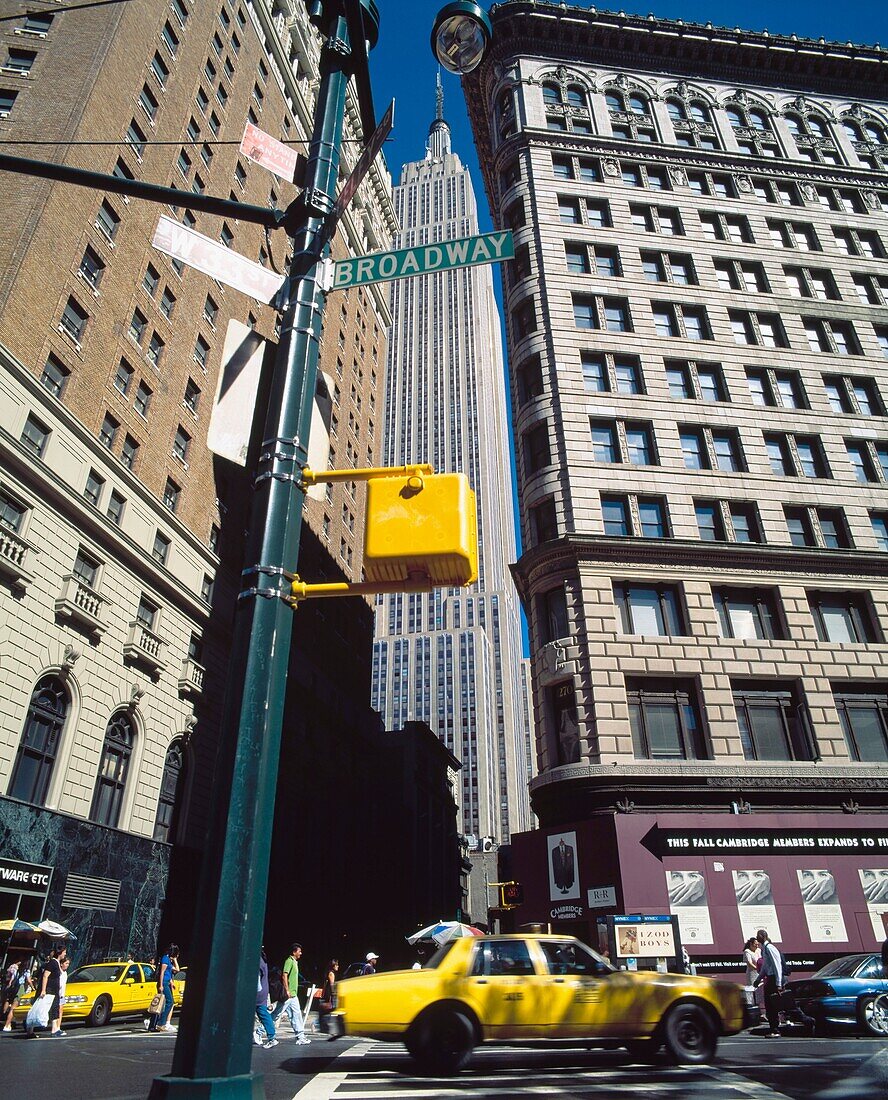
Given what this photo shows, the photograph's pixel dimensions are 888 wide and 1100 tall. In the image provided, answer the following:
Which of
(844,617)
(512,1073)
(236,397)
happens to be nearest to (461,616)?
(844,617)

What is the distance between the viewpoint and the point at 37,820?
23453mm

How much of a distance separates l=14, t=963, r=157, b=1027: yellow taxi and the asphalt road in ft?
23.7

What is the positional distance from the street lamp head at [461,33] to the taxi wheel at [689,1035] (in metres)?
11.2

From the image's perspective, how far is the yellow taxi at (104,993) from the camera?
1933 cm

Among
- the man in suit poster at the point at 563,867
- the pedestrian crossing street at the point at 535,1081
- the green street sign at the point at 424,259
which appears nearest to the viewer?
the green street sign at the point at 424,259

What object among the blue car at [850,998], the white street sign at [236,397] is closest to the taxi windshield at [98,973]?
the blue car at [850,998]

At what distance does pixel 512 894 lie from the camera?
2455cm

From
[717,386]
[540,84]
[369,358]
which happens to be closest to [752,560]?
[717,386]

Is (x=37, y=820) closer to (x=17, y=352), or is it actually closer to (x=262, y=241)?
(x=17, y=352)

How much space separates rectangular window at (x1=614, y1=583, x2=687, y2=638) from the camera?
26.2 meters

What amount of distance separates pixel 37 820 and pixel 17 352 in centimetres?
1543

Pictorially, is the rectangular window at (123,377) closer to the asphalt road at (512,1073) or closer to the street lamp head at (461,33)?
the asphalt road at (512,1073)

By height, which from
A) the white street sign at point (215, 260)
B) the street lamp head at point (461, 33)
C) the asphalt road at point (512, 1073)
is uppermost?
the street lamp head at point (461, 33)

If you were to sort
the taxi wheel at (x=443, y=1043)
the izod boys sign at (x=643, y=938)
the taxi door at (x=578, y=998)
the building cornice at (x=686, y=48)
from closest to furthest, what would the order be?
the taxi wheel at (x=443, y=1043) < the taxi door at (x=578, y=998) < the izod boys sign at (x=643, y=938) < the building cornice at (x=686, y=48)
